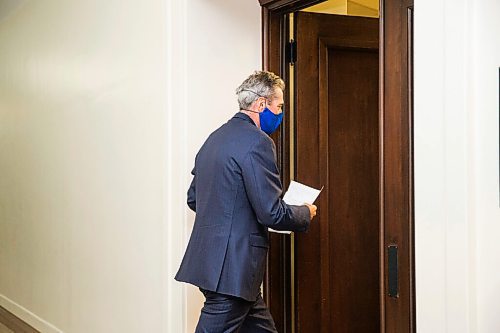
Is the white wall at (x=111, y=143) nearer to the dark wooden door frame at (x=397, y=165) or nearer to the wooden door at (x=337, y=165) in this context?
the wooden door at (x=337, y=165)

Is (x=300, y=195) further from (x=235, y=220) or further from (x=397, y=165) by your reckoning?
(x=397, y=165)

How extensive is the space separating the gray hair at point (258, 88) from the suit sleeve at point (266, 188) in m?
0.20

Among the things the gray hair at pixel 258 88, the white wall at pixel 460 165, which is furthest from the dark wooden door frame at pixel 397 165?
the gray hair at pixel 258 88

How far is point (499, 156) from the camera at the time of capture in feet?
5.37

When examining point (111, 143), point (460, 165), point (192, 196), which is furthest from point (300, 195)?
point (111, 143)

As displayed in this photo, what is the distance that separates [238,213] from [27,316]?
2.98m

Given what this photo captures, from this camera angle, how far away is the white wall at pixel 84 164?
3113 mm

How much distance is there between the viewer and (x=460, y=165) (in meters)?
1.72

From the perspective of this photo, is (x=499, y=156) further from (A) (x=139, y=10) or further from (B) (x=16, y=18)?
(B) (x=16, y=18)

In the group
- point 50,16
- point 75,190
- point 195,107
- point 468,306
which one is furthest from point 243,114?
point 50,16

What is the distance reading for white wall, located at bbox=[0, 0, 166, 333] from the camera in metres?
3.11

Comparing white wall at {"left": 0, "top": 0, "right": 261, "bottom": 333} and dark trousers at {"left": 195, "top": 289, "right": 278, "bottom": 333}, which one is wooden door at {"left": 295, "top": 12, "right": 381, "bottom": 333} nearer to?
white wall at {"left": 0, "top": 0, "right": 261, "bottom": 333}

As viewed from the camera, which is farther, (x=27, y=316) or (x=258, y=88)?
(x=27, y=316)

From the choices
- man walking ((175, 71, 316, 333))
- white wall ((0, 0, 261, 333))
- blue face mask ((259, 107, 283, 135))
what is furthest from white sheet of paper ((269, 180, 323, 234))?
white wall ((0, 0, 261, 333))
